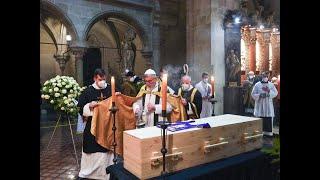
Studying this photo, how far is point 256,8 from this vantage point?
12.7 meters

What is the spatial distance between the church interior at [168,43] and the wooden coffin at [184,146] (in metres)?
4.64

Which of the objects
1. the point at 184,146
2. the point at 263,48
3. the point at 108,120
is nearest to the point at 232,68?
the point at 263,48

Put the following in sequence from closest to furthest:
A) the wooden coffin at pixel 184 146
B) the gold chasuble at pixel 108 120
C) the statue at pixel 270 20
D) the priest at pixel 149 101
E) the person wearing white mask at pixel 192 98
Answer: the wooden coffin at pixel 184 146 < the gold chasuble at pixel 108 120 < the priest at pixel 149 101 < the person wearing white mask at pixel 192 98 < the statue at pixel 270 20

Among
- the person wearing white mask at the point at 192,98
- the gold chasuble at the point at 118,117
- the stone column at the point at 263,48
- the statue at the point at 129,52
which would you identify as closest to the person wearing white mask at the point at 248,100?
the person wearing white mask at the point at 192,98

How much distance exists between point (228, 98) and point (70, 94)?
20.8 ft

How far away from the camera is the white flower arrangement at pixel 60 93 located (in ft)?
16.9

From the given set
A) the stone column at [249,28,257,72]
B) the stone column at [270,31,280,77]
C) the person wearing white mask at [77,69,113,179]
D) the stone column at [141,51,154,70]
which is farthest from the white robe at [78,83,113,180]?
the stone column at [270,31,280,77]

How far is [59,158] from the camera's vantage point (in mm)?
5945

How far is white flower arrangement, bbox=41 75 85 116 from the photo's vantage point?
5148mm

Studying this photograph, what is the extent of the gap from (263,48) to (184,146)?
38.1 ft

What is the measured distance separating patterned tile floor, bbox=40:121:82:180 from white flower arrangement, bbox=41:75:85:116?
994 millimetres

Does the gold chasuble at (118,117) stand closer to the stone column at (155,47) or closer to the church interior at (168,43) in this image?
the church interior at (168,43)

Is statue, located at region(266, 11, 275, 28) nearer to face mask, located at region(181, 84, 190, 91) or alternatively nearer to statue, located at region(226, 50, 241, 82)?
statue, located at region(226, 50, 241, 82)
